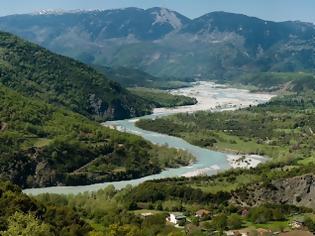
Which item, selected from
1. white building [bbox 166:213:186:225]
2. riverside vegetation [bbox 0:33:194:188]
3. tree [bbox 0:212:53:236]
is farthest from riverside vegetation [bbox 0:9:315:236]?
white building [bbox 166:213:186:225]

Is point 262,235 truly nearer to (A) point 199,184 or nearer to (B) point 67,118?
(A) point 199,184

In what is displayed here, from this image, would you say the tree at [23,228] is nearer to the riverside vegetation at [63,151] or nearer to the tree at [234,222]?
the tree at [234,222]

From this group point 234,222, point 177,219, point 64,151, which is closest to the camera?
point 234,222

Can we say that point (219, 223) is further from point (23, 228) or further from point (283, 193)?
point (23, 228)

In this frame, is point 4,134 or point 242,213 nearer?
point 242,213

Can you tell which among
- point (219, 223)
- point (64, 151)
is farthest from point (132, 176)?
point (219, 223)

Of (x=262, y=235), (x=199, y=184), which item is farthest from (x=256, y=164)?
(x=262, y=235)

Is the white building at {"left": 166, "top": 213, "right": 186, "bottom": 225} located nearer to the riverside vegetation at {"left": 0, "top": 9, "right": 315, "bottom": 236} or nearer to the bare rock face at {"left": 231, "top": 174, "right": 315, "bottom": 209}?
the riverside vegetation at {"left": 0, "top": 9, "right": 315, "bottom": 236}

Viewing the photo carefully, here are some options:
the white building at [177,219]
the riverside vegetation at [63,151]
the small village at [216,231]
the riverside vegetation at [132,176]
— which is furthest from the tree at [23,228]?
the riverside vegetation at [63,151]
